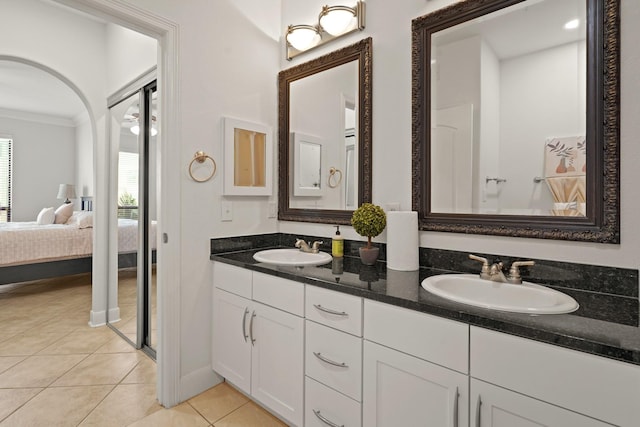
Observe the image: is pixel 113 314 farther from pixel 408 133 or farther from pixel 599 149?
pixel 599 149

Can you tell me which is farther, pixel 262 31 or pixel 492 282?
pixel 262 31

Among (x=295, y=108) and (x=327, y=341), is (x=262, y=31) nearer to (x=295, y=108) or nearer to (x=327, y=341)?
(x=295, y=108)

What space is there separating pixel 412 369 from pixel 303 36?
81.8 inches

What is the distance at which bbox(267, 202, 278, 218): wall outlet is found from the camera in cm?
245

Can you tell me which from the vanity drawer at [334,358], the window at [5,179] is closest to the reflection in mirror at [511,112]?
the vanity drawer at [334,358]

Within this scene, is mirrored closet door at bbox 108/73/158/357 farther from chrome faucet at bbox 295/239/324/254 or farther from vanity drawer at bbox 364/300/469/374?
vanity drawer at bbox 364/300/469/374

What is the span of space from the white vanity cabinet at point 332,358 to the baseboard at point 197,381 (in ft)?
2.68

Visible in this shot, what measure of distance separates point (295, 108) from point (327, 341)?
1587 mm

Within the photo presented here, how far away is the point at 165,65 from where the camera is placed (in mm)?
1934

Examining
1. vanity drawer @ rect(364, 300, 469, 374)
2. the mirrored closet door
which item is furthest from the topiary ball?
the mirrored closet door

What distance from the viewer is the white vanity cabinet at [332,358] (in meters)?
1.35

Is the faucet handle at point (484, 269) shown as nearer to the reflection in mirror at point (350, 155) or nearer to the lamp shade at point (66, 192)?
the reflection in mirror at point (350, 155)

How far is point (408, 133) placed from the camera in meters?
1.82

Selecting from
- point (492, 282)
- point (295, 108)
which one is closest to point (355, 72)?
point (295, 108)
